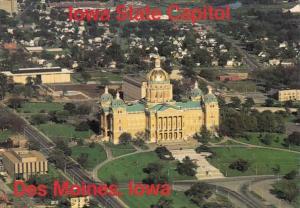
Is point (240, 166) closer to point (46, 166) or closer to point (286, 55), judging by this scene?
point (46, 166)

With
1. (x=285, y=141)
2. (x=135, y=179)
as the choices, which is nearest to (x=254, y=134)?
(x=285, y=141)

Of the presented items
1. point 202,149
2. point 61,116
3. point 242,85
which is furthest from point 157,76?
point 242,85

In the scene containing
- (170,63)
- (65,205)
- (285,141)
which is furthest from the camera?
(170,63)

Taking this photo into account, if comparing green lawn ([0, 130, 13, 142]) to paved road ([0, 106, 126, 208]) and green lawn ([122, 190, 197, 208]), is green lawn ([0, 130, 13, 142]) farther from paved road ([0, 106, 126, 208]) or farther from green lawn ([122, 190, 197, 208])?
green lawn ([122, 190, 197, 208])

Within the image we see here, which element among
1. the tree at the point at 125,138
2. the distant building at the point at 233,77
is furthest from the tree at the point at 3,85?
the tree at the point at 125,138

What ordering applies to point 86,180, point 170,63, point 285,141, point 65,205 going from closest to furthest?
point 65,205 < point 86,180 < point 285,141 < point 170,63

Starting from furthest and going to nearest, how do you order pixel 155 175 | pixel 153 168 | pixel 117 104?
pixel 117 104, pixel 153 168, pixel 155 175

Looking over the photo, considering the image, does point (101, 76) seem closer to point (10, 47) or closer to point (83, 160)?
point (10, 47)
